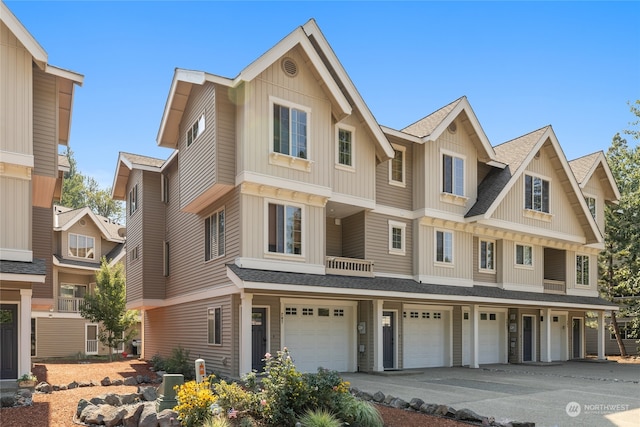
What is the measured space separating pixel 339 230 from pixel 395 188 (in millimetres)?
2863

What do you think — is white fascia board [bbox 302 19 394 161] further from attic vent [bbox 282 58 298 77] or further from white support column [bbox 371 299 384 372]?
white support column [bbox 371 299 384 372]

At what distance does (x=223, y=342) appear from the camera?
17406mm

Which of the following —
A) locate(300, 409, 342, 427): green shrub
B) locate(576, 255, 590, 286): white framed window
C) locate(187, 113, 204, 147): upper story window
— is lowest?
locate(300, 409, 342, 427): green shrub

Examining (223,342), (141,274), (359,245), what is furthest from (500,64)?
(141,274)

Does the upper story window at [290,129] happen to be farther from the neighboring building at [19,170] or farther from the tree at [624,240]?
the tree at [624,240]

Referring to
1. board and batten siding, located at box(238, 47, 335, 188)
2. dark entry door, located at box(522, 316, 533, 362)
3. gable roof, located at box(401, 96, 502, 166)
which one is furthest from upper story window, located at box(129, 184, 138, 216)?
dark entry door, located at box(522, 316, 533, 362)

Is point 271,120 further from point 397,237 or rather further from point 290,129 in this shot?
point 397,237

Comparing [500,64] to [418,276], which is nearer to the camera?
[500,64]

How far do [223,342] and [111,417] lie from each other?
24.9ft

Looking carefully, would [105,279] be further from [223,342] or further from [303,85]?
[303,85]

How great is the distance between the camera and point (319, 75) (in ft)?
60.5

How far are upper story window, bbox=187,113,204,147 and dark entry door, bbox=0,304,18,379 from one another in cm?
803

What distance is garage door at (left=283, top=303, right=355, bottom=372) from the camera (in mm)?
18609

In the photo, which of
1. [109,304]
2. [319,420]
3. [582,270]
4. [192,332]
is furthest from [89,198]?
[319,420]
